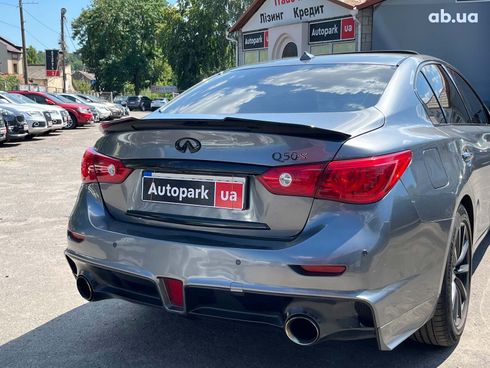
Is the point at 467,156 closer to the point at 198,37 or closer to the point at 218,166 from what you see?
the point at 218,166

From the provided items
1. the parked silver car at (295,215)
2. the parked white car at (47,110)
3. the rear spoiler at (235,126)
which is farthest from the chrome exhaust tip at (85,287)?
the parked white car at (47,110)

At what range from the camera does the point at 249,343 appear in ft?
10.9

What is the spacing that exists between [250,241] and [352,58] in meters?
1.77

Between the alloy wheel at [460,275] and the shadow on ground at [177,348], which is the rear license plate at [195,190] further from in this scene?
the alloy wheel at [460,275]

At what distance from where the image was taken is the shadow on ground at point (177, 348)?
308 cm

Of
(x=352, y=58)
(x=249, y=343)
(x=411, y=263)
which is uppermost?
(x=352, y=58)

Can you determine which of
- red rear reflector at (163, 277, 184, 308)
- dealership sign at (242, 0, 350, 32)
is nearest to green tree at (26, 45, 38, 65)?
dealership sign at (242, 0, 350, 32)

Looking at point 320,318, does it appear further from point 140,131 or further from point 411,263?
point 140,131

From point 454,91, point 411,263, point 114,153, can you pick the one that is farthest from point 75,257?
point 454,91

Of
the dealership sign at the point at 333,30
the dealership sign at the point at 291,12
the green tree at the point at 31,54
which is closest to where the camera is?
the dealership sign at the point at 333,30

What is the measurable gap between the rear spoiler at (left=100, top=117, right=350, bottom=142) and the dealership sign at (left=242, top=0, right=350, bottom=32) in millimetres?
17167

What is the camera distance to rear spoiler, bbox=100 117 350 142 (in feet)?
8.25

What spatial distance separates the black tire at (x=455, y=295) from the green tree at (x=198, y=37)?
43.9 m

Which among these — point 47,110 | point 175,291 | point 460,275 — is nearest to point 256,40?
point 47,110
